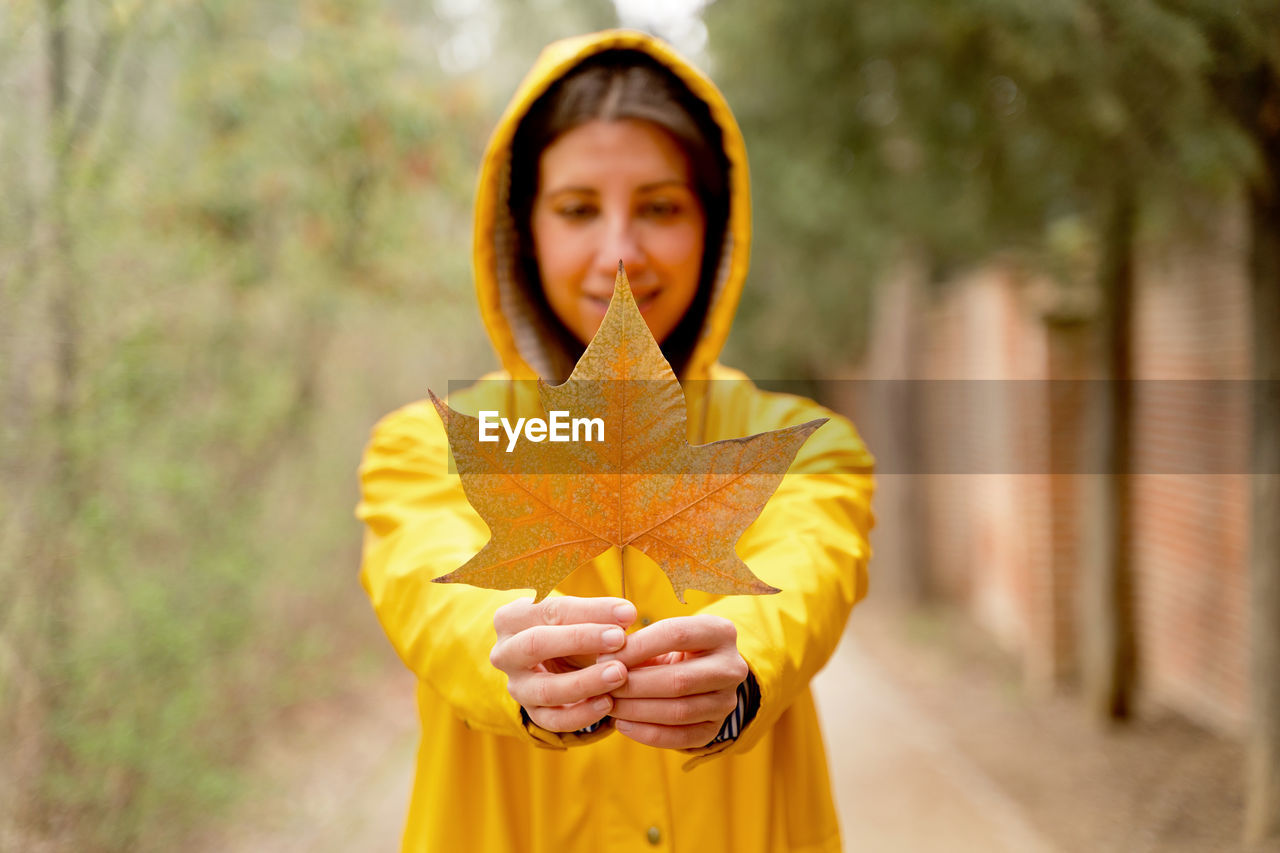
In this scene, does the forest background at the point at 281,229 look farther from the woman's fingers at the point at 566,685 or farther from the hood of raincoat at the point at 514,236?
the woman's fingers at the point at 566,685

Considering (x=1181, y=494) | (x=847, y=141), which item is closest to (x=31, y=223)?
(x=847, y=141)

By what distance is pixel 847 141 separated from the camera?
4.79 metres

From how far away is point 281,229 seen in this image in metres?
4.37

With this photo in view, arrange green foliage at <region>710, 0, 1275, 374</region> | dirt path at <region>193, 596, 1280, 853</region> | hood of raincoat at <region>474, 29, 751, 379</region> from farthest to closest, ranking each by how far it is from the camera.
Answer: dirt path at <region>193, 596, 1280, 853</region>
green foliage at <region>710, 0, 1275, 374</region>
hood of raincoat at <region>474, 29, 751, 379</region>

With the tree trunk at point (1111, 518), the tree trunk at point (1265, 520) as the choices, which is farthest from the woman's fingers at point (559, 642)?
the tree trunk at point (1111, 518)

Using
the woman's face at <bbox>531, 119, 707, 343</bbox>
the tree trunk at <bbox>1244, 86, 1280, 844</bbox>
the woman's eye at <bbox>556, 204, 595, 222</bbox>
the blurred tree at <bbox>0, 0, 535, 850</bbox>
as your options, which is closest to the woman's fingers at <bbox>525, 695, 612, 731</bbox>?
the woman's face at <bbox>531, 119, 707, 343</bbox>

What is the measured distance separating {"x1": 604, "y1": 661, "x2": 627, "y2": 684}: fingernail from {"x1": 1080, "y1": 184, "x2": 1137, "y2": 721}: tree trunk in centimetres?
420

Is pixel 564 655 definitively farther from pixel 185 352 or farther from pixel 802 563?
pixel 185 352

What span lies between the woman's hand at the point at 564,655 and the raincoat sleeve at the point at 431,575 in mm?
53

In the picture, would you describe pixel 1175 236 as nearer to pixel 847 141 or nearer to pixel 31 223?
pixel 847 141

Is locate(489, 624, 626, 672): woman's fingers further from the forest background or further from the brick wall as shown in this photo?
the brick wall

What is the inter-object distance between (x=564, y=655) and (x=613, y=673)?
2.1 inches

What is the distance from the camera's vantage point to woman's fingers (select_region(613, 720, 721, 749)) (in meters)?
0.90

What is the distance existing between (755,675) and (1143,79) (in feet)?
8.32
